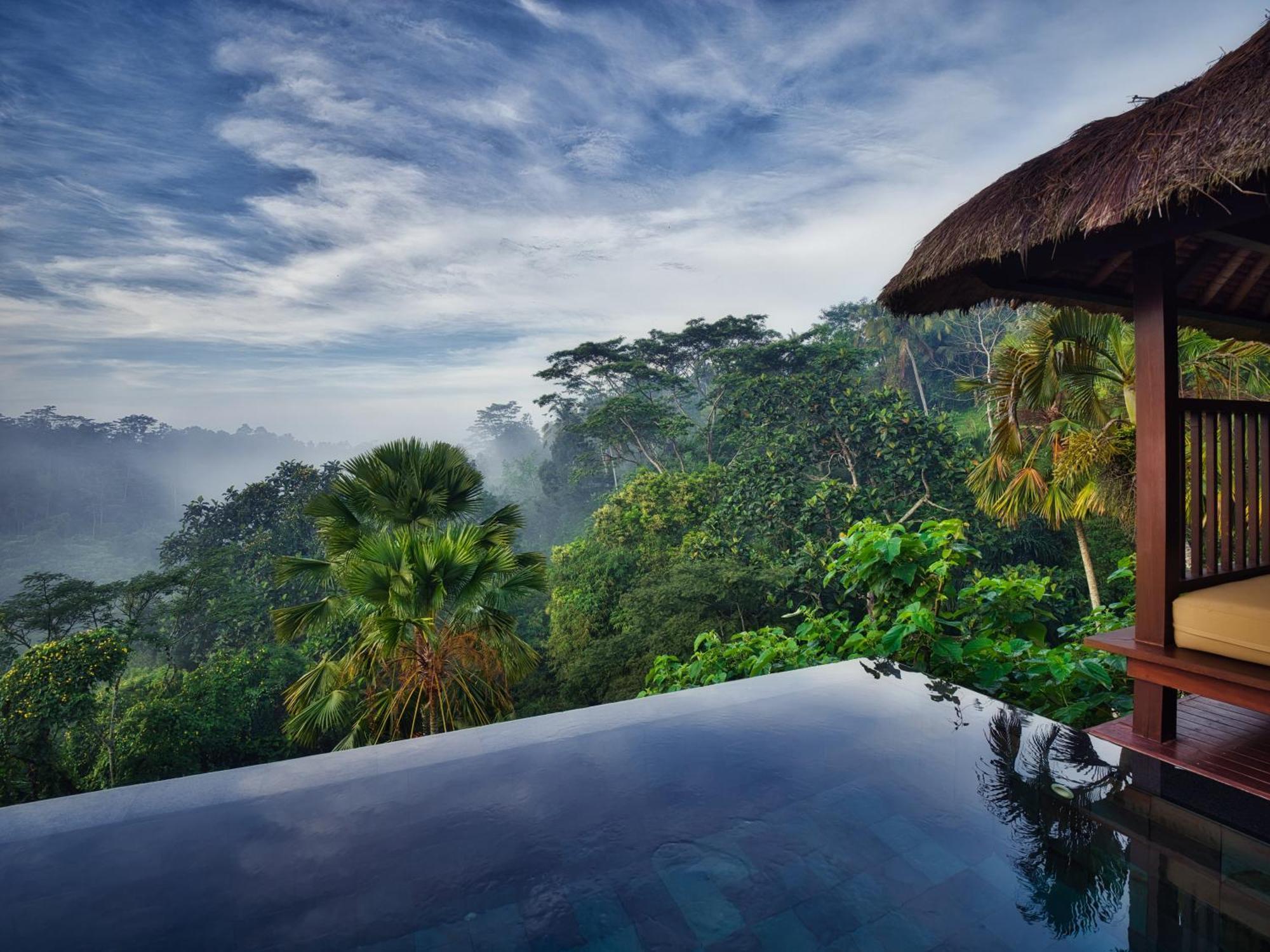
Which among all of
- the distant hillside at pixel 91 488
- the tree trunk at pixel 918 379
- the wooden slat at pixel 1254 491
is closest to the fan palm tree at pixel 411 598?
the wooden slat at pixel 1254 491

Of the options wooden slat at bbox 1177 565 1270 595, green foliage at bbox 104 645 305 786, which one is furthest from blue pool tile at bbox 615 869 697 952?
green foliage at bbox 104 645 305 786

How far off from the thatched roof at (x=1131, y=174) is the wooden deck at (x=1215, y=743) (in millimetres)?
1330

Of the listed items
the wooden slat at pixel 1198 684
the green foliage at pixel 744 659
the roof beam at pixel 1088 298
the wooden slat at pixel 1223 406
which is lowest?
the green foliage at pixel 744 659

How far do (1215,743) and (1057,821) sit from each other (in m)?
0.69

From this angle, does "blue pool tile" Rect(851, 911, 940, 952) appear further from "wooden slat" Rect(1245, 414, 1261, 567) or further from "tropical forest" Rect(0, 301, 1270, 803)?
"wooden slat" Rect(1245, 414, 1261, 567)

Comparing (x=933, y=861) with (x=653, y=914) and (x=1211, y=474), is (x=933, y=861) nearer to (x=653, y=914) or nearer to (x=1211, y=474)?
(x=653, y=914)

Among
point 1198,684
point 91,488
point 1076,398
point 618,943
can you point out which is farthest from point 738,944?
point 91,488

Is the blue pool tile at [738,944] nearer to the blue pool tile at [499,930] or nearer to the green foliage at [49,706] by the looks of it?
the blue pool tile at [499,930]

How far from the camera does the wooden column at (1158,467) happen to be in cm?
173

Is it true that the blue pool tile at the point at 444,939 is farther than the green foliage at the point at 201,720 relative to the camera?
No

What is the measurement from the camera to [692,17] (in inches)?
358

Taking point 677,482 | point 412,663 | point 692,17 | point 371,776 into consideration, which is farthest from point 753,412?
point 371,776

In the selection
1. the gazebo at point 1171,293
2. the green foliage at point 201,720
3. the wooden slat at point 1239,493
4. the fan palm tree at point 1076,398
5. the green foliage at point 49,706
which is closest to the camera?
the gazebo at point 1171,293

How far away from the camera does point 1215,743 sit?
5.63 feet
